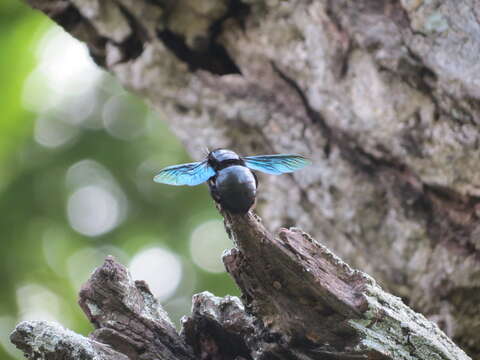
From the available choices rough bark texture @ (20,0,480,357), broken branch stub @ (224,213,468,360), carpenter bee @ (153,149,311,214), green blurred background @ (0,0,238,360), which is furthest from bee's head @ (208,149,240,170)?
green blurred background @ (0,0,238,360)

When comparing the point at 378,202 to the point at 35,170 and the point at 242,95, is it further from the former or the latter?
the point at 35,170

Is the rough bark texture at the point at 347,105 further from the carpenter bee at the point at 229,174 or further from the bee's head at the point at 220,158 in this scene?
the bee's head at the point at 220,158

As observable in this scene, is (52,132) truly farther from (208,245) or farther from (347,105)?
(347,105)

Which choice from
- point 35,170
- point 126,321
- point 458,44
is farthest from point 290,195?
point 35,170

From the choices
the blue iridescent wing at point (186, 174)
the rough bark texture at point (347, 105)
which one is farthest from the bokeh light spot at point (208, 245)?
the blue iridescent wing at point (186, 174)

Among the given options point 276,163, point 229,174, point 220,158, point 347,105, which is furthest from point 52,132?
point 229,174

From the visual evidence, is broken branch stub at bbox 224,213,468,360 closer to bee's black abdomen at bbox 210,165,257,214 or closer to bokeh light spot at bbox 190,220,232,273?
bee's black abdomen at bbox 210,165,257,214
